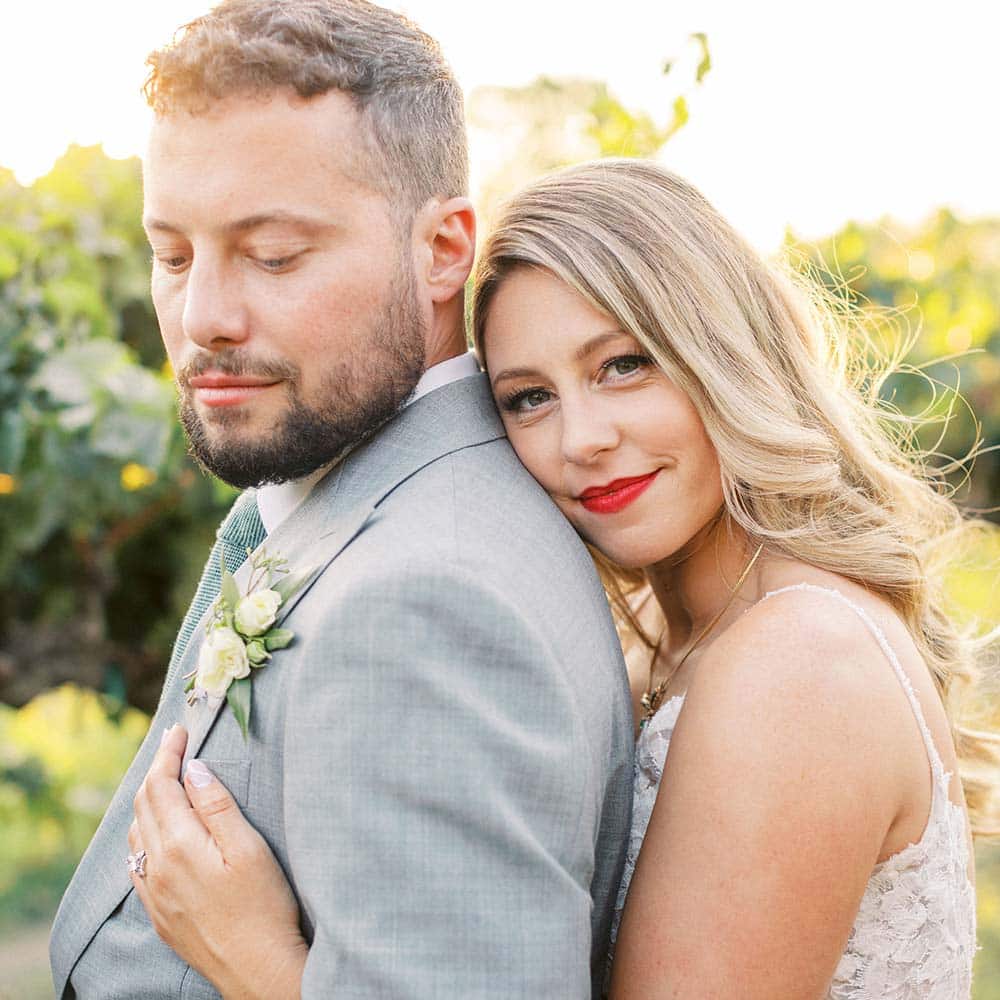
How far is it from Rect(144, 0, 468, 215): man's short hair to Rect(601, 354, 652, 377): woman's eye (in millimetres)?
416

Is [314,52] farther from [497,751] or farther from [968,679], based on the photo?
[968,679]

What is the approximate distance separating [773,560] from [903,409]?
2.67 metres

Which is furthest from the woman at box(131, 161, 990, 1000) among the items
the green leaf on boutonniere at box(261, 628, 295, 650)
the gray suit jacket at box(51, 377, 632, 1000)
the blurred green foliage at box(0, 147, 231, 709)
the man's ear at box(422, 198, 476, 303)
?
the blurred green foliage at box(0, 147, 231, 709)

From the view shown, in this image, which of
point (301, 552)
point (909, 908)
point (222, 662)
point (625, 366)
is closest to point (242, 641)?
point (222, 662)

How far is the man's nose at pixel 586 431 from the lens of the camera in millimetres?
2047

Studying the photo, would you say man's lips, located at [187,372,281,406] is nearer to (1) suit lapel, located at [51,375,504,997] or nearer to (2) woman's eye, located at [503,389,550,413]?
(1) suit lapel, located at [51,375,504,997]

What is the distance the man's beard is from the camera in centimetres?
185

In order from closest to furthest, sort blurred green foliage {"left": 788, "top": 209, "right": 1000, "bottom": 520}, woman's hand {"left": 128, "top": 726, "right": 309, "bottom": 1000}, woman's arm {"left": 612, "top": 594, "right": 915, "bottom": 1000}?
woman's hand {"left": 128, "top": 726, "right": 309, "bottom": 1000} < woman's arm {"left": 612, "top": 594, "right": 915, "bottom": 1000} < blurred green foliage {"left": 788, "top": 209, "right": 1000, "bottom": 520}

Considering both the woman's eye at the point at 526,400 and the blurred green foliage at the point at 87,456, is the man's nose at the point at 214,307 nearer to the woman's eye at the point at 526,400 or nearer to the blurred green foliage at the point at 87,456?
the woman's eye at the point at 526,400

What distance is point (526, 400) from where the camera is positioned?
218 centimetres

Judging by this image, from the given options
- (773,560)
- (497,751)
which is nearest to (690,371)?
(773,560)

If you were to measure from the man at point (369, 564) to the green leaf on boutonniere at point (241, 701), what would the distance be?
2cm

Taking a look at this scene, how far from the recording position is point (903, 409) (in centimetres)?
457

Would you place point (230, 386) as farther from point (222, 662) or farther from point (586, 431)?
point (586, 431)
